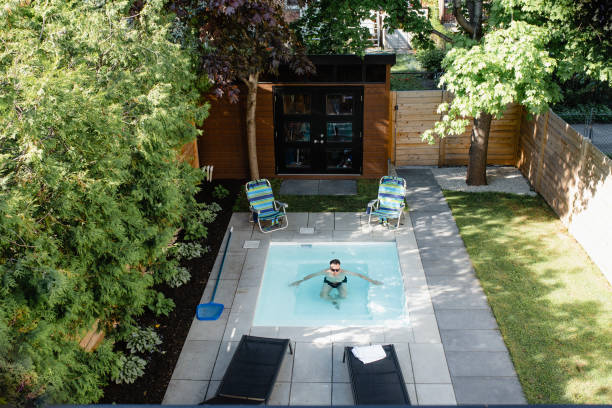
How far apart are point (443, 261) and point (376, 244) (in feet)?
4.60

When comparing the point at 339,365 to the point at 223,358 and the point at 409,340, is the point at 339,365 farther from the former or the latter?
the point at 223,358

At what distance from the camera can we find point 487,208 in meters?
11.9

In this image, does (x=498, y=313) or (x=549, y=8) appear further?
(x=549, y=8)

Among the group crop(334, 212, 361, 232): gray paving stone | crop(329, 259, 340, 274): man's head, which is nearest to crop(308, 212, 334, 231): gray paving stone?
crop(334, 212, 361, 232): gray paving stone

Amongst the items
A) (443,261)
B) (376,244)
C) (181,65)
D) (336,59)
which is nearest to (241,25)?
(181,65)

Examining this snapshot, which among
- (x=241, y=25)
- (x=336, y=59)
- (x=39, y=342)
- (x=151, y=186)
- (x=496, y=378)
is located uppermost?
(x=241, y=25)

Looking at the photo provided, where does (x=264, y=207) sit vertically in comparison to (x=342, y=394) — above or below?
above

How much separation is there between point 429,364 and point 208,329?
3.21m

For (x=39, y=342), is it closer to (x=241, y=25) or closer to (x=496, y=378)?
(x=496, y=378)

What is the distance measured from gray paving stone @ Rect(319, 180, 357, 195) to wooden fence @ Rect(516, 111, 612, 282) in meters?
4.26

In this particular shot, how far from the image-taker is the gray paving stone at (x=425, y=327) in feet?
25.4

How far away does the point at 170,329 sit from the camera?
26.5ft

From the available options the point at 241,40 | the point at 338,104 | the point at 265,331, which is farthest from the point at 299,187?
the point at 265,331

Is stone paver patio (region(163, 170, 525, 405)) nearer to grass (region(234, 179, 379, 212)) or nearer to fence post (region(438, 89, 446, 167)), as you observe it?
grass (region(234, 179, 379, 212))
